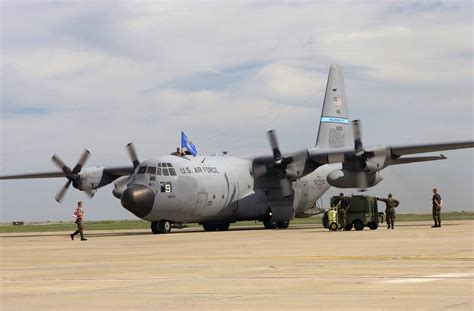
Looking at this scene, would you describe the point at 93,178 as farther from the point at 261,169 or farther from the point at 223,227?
the point at 261,169

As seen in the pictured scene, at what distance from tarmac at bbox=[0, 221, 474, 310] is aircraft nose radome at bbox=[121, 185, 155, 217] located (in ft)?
50.7

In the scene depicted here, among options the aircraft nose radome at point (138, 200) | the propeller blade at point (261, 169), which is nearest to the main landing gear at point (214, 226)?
the propeller blade at point (261, 169)

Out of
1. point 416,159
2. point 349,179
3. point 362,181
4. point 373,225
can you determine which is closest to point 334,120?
point 416,159

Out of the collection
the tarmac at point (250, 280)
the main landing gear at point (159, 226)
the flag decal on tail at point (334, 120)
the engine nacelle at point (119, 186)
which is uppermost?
the flag decal on tail at point (334, 120)

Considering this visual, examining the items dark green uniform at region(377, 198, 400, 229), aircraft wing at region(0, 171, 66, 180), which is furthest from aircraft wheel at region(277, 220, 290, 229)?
aircraft wing at region(0, 171, 66, 180)

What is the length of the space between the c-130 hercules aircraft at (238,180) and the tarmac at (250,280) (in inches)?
670

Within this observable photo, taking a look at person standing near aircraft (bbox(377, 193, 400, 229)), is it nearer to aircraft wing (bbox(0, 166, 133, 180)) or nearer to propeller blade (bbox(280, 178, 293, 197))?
propeller blade (bbox(280, 178, 293, 197))

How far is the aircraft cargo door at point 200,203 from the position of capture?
41.5 metres

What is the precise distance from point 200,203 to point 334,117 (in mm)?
14795

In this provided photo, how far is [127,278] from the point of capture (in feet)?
49.2

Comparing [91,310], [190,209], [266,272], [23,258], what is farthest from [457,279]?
[190,209]

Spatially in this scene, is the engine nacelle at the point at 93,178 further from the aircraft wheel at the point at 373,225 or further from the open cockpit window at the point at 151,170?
the aircraft wheel at the point at 373,225

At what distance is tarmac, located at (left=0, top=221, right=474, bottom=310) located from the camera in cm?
1085

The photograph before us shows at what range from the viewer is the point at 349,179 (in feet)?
139
